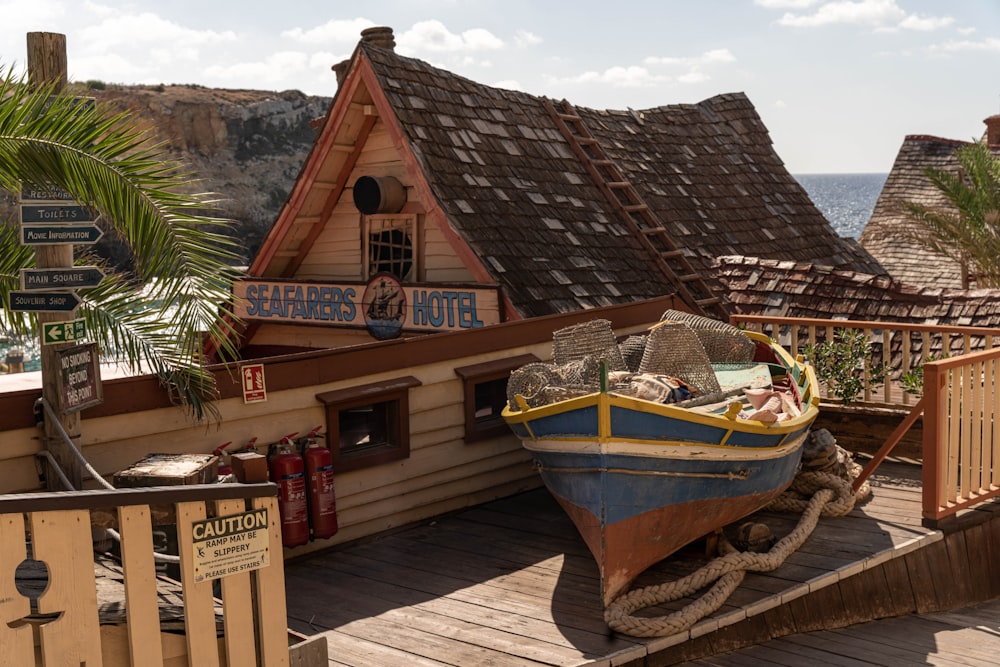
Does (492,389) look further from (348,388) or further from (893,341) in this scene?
(893,341)

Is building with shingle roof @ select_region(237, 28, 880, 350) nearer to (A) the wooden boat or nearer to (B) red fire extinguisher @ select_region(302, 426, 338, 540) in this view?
(B) red fire extinguisher @ select_region(302, 426, 338, 540)

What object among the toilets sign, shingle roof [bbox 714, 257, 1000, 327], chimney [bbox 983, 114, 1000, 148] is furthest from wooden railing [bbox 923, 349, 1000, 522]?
chimney [bbox 983, 114, 1000, 148]

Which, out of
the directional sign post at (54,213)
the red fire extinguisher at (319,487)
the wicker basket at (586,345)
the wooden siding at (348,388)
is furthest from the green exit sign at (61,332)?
the wicker basket at (586,345)

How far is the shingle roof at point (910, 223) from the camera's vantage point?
102 ft

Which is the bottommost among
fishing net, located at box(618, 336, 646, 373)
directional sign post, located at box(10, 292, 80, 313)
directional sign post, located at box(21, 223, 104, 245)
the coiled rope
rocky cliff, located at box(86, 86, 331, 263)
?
the coiled rope

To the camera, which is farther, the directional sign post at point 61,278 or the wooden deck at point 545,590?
the wooden deck at point 545,590

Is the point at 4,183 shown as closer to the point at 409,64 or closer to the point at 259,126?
the point at 409,64

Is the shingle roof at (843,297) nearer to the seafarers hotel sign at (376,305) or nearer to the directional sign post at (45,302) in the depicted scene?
the seafarers hotel sign at (376,305)

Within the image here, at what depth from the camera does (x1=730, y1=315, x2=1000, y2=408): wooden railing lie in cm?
1099

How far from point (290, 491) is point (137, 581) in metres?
2.91

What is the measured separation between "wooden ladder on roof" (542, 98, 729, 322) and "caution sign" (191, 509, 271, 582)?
9.20 m

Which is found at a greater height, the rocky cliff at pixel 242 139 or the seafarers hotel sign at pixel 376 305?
the rocky cliff at pixel 242 139

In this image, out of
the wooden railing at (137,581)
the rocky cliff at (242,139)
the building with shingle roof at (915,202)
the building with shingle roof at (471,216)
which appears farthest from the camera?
the rocky cliff at (242,139)

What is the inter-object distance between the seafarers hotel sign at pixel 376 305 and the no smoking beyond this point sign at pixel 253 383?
13.0 feet
